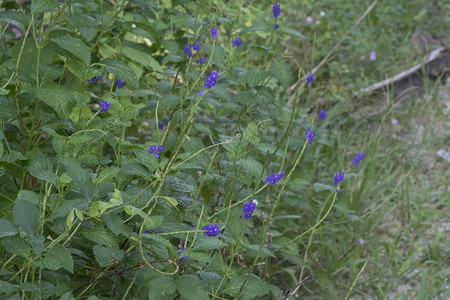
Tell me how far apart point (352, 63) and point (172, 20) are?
2.31m

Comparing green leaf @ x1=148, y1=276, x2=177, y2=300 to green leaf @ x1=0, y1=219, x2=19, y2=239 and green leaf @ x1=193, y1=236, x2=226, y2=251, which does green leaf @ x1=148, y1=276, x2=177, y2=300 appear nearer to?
green leaf @ x1=193, y1=236, x2=226, y2=251

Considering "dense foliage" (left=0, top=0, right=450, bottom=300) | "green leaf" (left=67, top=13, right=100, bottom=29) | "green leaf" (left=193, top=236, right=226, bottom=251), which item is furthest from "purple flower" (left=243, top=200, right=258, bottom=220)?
"green leaf" (left=67, top=13, right=100, bottom=29)

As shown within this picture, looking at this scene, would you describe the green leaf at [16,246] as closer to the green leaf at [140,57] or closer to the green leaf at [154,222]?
the green leaf at [154,222]

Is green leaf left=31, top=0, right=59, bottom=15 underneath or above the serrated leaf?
above

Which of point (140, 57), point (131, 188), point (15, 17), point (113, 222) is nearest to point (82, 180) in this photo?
point (113, 222)

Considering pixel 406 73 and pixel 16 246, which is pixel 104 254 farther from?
A: pixel 406 73

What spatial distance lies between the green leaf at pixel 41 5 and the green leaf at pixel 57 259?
2.01 ft

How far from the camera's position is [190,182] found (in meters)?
1.67

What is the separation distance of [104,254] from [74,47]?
608mm

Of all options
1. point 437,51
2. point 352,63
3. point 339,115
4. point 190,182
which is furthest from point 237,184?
point 437,51

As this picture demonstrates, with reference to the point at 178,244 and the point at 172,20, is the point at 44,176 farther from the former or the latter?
the point at 172,20

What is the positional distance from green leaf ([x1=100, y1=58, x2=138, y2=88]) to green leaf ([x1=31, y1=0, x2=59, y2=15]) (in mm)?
258

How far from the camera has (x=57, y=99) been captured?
5.09ft

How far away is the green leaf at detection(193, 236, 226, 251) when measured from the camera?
52.4 inches
